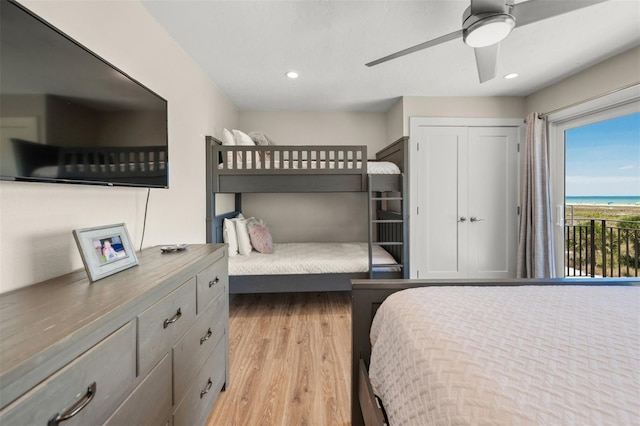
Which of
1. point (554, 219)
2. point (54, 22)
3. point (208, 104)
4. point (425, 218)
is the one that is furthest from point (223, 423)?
point (554, 219)

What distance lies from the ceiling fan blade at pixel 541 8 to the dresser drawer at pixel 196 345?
2.30 meters

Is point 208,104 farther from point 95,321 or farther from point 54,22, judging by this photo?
point 95,321

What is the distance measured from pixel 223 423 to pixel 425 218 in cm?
291

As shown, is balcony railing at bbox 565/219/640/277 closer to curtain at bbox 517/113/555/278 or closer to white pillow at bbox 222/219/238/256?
curtain at bbox 517/113/555/278

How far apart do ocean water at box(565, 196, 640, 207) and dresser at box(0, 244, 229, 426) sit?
379 centimetres

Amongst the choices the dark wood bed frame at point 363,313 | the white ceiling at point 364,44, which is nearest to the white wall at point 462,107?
the white ceiling at point 364,44

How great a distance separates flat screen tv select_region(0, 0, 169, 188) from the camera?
78 centimetres

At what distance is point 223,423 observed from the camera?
1422 mm

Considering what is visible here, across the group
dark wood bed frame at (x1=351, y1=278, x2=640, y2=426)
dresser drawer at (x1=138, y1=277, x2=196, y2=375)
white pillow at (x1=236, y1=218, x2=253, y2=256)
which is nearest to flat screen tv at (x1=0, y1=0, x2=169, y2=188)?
dresser drawer at (x1=138, y1=277, x2=196, y2=375)

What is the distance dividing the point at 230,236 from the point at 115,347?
7.35 ft

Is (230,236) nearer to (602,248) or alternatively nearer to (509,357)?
(509,357)

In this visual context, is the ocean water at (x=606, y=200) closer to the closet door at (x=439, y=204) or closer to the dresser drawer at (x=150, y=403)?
the closet door at (x=439, y=204)

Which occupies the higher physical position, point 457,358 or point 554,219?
point 554,219

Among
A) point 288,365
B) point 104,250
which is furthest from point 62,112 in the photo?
point 288,365
